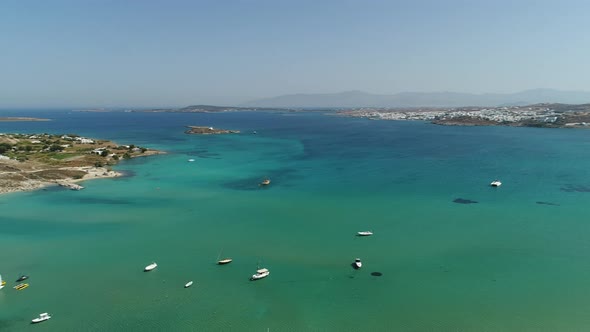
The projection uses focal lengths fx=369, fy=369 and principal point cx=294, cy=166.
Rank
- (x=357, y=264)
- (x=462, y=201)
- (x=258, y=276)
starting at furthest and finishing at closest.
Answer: (x=462, y=201)
(x=357, y=264)
(x=258, y=276)

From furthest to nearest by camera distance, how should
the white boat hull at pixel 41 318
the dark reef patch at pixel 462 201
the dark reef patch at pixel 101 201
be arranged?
the dark reef patch at pixel 101 201 < the dark reef patch at pixel 462 201 < the white boat hull at pixel 41 318

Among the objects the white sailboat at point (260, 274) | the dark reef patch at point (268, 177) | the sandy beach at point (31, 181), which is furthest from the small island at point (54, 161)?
the white sailboat at point (260, 274)

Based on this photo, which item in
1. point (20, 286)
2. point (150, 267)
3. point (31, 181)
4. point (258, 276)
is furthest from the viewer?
point (31, 181)

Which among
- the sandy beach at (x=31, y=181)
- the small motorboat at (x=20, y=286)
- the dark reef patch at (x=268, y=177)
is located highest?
the sandy beach at (x=31, y=181)

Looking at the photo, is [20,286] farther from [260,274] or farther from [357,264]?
[357,264]

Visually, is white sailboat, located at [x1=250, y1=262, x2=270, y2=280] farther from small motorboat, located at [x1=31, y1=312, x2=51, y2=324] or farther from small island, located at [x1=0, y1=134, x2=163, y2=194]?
small island, located at [x1=0, y1=134, x2=163, y2=194]

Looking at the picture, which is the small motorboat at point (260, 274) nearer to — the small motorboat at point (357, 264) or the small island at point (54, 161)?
the small motorboat at point (357, 264)

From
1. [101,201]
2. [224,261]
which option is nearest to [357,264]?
[224,261]
